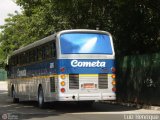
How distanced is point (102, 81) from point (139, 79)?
338 cm

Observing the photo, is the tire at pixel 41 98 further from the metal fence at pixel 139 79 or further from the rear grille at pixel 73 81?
the metal fence at pixel 139 79

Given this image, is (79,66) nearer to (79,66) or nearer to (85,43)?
(79,66)

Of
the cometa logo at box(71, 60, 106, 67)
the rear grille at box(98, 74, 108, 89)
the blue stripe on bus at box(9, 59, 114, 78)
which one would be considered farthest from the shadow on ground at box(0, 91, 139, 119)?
the cometa logo at box(71, 60, 106, 67)

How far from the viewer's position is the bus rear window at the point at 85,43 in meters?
20.3

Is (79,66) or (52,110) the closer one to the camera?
(79,66)

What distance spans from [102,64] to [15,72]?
9387 millimetres

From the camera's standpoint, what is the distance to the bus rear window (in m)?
20.3

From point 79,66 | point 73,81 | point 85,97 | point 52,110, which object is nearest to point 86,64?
point 79,66

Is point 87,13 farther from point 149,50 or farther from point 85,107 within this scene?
point 85,107

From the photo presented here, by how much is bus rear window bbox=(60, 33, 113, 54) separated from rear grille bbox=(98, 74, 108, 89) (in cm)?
98

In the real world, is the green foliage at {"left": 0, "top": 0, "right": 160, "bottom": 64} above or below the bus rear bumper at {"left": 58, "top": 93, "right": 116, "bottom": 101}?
above

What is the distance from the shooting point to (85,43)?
20.6 meters

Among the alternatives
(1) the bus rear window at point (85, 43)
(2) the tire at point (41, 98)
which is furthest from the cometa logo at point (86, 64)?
(2) the tire at point (41, 98)

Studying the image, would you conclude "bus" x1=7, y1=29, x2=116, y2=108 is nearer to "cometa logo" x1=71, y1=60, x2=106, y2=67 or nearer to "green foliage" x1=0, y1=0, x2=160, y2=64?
"cometa logo" x1=71, y1=60, x2=106, y2=67
